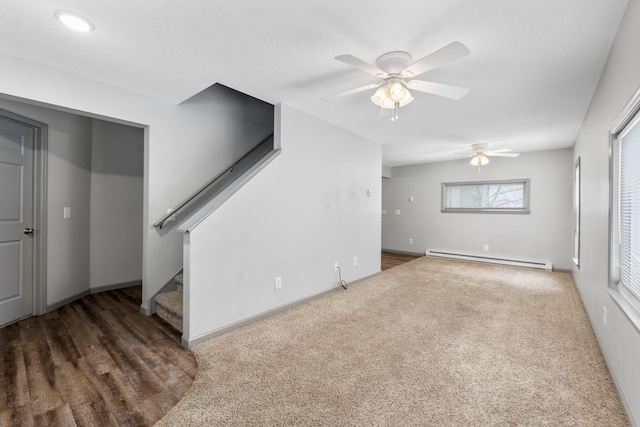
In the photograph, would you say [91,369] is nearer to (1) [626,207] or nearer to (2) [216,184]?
(2) [216,184]

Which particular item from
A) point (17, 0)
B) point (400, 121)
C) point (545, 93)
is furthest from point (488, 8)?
point (17, 0)

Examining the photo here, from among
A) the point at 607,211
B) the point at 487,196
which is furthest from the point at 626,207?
the point at 487,196

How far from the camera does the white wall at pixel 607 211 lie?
1519mm

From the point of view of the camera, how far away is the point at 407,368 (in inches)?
79.8

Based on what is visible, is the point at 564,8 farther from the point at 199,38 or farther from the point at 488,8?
the point at 199,38

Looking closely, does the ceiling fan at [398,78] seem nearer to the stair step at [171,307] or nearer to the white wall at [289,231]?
the white wall at [289,231]

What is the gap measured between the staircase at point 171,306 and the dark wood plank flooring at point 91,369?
7 centimetres

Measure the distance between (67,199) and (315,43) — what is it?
132 inches

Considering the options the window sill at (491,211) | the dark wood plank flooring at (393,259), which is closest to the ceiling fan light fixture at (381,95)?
the dark wood plank flooring at (393,259)

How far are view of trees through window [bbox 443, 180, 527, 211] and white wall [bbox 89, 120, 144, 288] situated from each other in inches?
241

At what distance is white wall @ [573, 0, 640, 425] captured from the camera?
1.52 m

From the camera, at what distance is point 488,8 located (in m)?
1.59

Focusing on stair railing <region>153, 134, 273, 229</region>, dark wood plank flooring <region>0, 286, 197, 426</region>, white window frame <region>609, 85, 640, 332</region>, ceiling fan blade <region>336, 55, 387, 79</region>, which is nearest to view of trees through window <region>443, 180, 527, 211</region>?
white window frame <region>609, 85, 640, 332</region>

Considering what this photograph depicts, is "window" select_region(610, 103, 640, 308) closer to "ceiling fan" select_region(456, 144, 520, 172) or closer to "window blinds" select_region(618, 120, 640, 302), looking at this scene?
"window blinds" select_region(618, 120, 640, 302)
